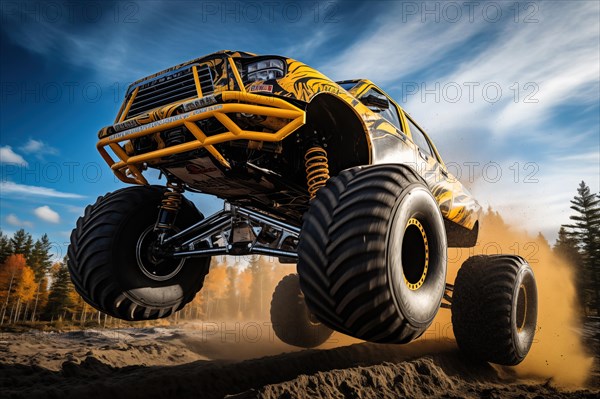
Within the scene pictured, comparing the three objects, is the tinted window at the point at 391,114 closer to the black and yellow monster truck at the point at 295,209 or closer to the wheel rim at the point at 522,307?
the black and yellow monster truck at the point at 295,209

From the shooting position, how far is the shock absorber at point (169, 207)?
4.50m

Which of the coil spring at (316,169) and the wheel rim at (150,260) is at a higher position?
the coil spring at (316,169)

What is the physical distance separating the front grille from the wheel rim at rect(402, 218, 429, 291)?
2045 millimetres

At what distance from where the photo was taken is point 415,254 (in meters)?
3.26

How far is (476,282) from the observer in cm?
498

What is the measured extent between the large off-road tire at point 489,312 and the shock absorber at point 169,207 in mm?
3602

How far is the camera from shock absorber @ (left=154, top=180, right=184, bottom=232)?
4500mm

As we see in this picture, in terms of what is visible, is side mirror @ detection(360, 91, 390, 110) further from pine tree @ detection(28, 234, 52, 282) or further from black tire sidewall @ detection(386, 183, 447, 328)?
pine tree @ detection(28, 234, 52, 282)

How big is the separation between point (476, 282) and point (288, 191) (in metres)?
2.68

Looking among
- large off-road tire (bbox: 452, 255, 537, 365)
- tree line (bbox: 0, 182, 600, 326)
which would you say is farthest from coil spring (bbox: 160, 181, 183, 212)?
tree line (bbox: 0, 182, 600, 326)

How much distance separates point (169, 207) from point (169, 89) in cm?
152

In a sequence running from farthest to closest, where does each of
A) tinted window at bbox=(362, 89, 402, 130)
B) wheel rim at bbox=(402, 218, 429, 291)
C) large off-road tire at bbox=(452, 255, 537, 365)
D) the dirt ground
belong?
large off-road tire at bbox=(452, 255, 537, 365) < tinted window at bbox=(362, 89, 402, 130) < the dirt ground < wheel rim at bbox=(402, 218, 429, 291)

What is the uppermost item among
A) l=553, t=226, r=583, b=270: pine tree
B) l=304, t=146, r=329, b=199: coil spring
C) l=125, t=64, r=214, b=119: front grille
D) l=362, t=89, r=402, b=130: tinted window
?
l=553, t=226, r=583, b=270: pine tree

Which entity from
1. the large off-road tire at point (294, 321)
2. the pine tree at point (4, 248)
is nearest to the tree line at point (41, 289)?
the pine tree at point (4, 248)
